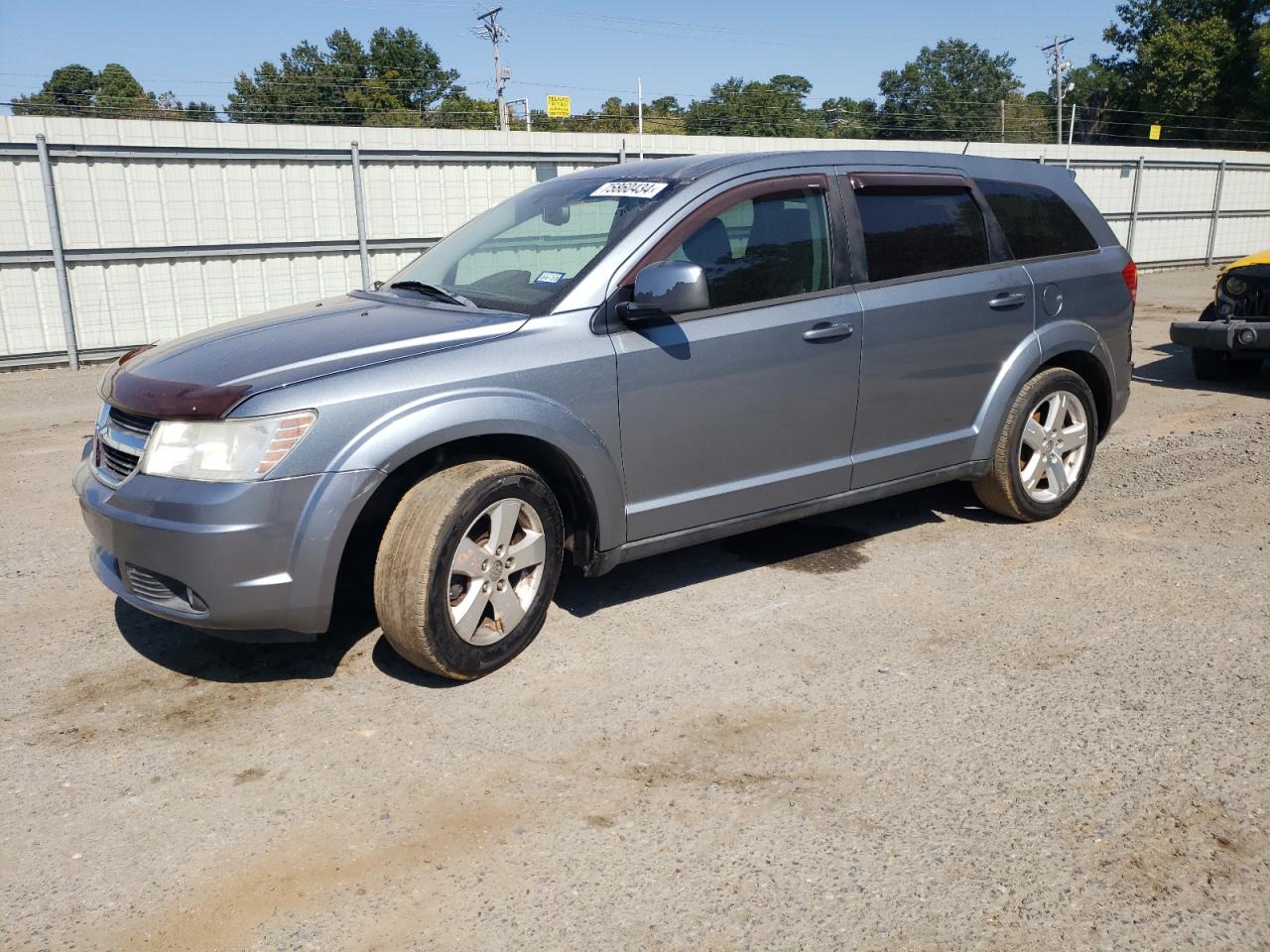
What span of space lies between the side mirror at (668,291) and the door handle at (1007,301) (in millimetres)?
1827

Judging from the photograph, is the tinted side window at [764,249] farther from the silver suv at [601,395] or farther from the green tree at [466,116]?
the green tree at [466,116]

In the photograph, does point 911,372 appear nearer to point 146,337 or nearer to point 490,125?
point 146,337

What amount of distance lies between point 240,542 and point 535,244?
1.84 meters

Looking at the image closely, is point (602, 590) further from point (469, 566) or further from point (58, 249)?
point (58, 249)

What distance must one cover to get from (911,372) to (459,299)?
2.04 m

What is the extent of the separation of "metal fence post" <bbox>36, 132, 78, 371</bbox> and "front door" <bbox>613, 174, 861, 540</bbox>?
9207mm

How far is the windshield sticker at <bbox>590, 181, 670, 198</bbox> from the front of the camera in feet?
14.4

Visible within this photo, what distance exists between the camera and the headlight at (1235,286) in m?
8.80

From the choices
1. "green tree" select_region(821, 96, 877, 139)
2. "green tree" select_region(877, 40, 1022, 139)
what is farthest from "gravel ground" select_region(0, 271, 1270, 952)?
"green tree" select_region(877, 40, 1022, 139)

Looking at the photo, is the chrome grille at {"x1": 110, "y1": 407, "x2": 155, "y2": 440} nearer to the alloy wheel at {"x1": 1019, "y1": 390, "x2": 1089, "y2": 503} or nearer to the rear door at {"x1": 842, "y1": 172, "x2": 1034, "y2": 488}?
the rear door at {"x1": 842, "y1": 172, "x2": 1034, "y2": 488}

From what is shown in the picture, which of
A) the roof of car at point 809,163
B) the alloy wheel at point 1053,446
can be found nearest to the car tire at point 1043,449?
the alloy wheel at point 1053,446

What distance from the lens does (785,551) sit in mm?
5312

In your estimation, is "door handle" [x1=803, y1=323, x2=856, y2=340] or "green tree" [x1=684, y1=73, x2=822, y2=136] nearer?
"door handle" [x1=803, y1=323, x2=856, y2=340]

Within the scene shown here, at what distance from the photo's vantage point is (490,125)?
68438 mm
